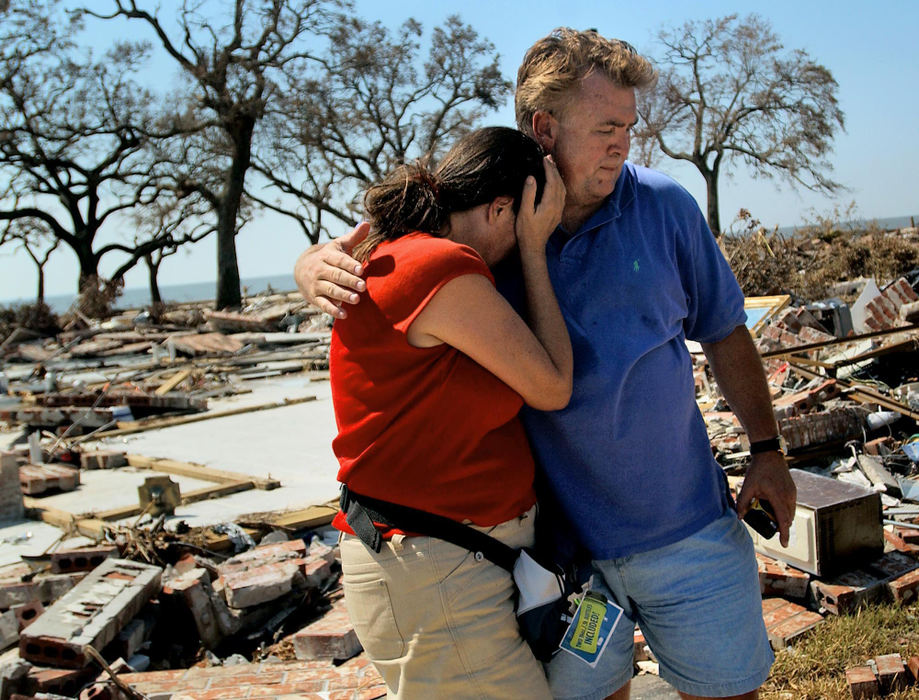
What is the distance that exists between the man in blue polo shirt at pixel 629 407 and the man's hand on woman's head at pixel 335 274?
10 millimetres

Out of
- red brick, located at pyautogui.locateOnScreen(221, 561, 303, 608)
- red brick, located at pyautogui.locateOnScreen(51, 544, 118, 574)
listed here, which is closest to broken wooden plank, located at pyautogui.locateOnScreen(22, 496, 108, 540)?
red brick, located at pyautogui.locateOnScreen(51, 544, 118, 574)

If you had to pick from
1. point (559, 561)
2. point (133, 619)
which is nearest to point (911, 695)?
point (559, 561)

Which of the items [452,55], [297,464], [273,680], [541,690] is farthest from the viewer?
[452,55]

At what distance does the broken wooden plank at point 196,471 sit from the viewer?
286 inches

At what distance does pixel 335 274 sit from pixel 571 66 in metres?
0.86

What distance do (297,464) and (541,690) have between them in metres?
6.45

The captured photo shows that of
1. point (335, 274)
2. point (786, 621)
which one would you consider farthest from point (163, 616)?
point (335, 274)

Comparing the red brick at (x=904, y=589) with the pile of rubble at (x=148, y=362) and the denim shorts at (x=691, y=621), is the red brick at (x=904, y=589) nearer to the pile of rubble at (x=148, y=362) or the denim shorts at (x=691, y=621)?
the denim shorts at (x=691, y=621)

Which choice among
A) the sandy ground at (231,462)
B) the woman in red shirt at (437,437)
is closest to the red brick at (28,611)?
the sandy ground at (231,462)

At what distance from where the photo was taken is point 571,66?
2146 millimetres

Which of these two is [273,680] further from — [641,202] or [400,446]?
[641,202]

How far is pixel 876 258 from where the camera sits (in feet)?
51.3

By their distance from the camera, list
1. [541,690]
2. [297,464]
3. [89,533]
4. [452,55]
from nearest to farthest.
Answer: [541,690] → [89,533] → [297,464] → [452,55]

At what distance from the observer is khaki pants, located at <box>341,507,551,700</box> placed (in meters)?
1.82
